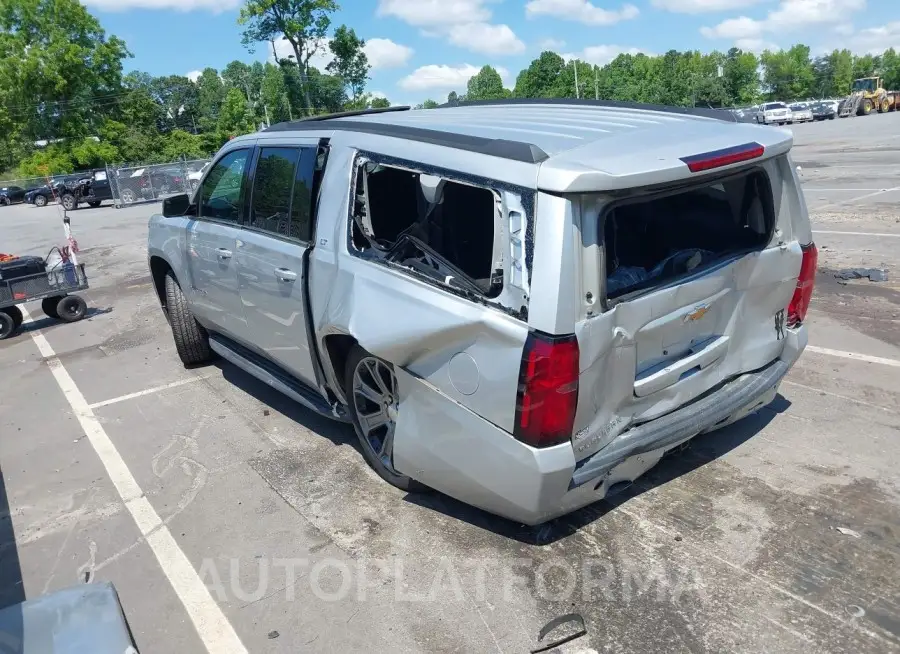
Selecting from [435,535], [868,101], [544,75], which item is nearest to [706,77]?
[544,75]

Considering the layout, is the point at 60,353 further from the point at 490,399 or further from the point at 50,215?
the point at 50,215

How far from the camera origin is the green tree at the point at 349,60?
57469mm

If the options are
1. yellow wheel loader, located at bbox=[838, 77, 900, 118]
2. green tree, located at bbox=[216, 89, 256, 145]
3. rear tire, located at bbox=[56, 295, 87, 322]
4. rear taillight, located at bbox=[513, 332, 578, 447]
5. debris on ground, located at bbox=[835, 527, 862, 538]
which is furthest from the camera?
green tree, located at bbox=[216, 89, 256, 145]

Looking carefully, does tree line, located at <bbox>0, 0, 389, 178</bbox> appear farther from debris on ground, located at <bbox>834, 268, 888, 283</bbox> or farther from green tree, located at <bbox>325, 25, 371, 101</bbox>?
debris on ground, located at <bbox>834, 268, 888, 283</bbox>

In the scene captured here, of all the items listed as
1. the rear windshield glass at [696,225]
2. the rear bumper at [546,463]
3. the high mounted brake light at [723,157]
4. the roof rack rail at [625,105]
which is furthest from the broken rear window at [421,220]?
the roof rack rail at [625,105]

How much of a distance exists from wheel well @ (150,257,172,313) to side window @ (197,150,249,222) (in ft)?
3.45

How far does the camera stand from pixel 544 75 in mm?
88062

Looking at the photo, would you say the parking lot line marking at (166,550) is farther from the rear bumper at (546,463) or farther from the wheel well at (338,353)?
the wheel well at (338,353)

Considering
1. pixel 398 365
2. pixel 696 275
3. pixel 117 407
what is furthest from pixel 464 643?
pixel 117 407

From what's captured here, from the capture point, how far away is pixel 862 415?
441 cm

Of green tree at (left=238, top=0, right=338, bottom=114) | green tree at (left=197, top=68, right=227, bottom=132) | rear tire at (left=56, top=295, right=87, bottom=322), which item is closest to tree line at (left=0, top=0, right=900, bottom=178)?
green tree at (left=238, top=0, right=338, bottom=114)

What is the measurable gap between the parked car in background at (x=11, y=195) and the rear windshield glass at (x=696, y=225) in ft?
144

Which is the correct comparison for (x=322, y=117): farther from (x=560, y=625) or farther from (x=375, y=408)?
(x=560, y=625)

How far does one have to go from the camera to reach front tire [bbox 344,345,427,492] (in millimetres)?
3742
